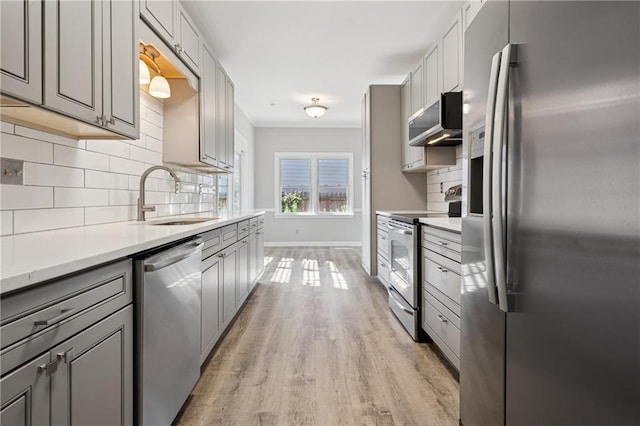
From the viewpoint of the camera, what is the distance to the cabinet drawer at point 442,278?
192cm

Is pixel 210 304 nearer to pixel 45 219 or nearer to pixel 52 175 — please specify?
pixel 45 219

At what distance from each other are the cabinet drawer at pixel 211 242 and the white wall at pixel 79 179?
640mm

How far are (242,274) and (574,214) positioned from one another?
274cm

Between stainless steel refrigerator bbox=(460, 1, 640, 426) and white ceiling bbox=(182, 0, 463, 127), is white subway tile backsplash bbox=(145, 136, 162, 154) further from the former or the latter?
stainless steel refrigerator bbox=(460, 1, 640, 426)

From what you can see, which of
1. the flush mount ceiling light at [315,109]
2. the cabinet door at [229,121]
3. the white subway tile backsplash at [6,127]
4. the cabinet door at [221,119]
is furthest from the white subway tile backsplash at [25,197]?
the flush mount ceiling light at [315,109]

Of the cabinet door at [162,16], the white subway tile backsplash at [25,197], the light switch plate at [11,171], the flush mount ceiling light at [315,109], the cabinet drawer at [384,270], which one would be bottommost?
the cabinet drawer at [384,270]

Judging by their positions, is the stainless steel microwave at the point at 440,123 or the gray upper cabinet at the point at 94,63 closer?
the gray upper cabinet at the point at 94,63

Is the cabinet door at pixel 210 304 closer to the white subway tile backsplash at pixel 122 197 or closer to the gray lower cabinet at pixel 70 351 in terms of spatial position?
the white subway tile backsplash at pixel 122 197

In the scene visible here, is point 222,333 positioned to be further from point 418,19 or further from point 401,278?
point 418,19

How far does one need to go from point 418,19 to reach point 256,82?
2571mm

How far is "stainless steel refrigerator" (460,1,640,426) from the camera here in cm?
65

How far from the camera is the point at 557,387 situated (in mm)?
836

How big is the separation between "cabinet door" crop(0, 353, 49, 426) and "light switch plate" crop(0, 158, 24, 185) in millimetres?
982

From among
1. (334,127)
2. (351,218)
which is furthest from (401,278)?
(334,127)
